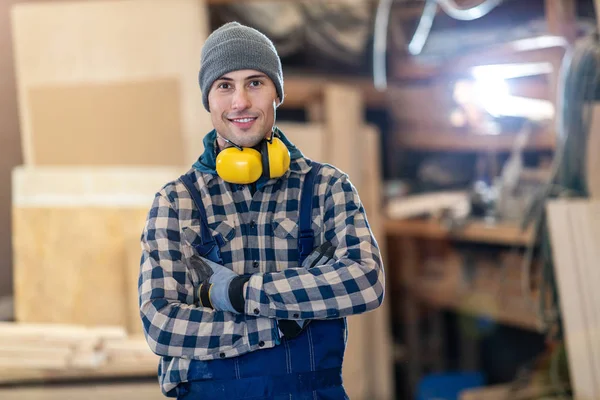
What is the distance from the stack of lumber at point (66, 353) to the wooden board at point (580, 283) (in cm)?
146

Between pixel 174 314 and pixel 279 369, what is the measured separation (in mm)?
176

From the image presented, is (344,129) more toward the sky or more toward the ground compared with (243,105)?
more toward the sky

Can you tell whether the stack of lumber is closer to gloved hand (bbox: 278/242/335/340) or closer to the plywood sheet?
the plywood sheet

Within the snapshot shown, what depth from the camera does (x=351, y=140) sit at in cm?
332

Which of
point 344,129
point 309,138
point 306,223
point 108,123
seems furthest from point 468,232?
point 306,223

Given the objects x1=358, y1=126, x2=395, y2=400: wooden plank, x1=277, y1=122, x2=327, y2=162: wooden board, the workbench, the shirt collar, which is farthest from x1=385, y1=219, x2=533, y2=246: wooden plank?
the shirt collar

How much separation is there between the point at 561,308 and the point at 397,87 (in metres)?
1.93

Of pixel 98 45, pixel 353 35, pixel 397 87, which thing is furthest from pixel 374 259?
pixel 397 87

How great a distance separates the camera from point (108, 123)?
9.09ft

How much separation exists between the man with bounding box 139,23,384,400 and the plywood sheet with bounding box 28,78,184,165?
1731mm

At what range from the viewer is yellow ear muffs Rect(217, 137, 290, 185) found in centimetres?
104

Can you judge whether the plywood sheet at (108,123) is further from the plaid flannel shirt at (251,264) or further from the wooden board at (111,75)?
the plaid flannel shirt at (251,264)

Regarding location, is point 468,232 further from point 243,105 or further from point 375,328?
point 243,105

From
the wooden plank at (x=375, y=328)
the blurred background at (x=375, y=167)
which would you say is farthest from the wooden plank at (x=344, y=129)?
the wooden plank at (x=375, y=328)
